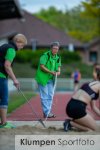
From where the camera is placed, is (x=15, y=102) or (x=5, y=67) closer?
(x=5, y=67)

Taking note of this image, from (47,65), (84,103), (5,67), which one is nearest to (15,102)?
(47,65)

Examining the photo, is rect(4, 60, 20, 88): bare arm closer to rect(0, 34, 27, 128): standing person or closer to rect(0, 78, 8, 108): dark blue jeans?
rect(0, 34, 27, 128): standing person

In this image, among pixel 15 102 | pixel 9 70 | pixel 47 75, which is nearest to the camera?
pixel 9 70

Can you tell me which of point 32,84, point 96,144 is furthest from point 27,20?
point 96,144

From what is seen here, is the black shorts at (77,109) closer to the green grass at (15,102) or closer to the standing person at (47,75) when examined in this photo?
the standing person at (47,75)

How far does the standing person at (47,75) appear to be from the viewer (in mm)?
12586

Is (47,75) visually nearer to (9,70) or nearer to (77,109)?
(9,70)

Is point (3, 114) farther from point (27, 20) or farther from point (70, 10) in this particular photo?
point (70, 10)

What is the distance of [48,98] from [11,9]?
19524 millimetres

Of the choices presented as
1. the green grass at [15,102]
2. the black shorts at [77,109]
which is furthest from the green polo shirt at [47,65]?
the green grass at [15,102]

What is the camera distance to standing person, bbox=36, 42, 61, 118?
1259 centimetres

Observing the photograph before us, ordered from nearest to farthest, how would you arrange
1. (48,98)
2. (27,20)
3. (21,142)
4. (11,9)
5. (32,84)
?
(21,142)
(48,98)
(11,9)
(32,84)
(27,20)

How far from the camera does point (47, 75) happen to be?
12766 mm

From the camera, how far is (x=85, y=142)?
805cm
